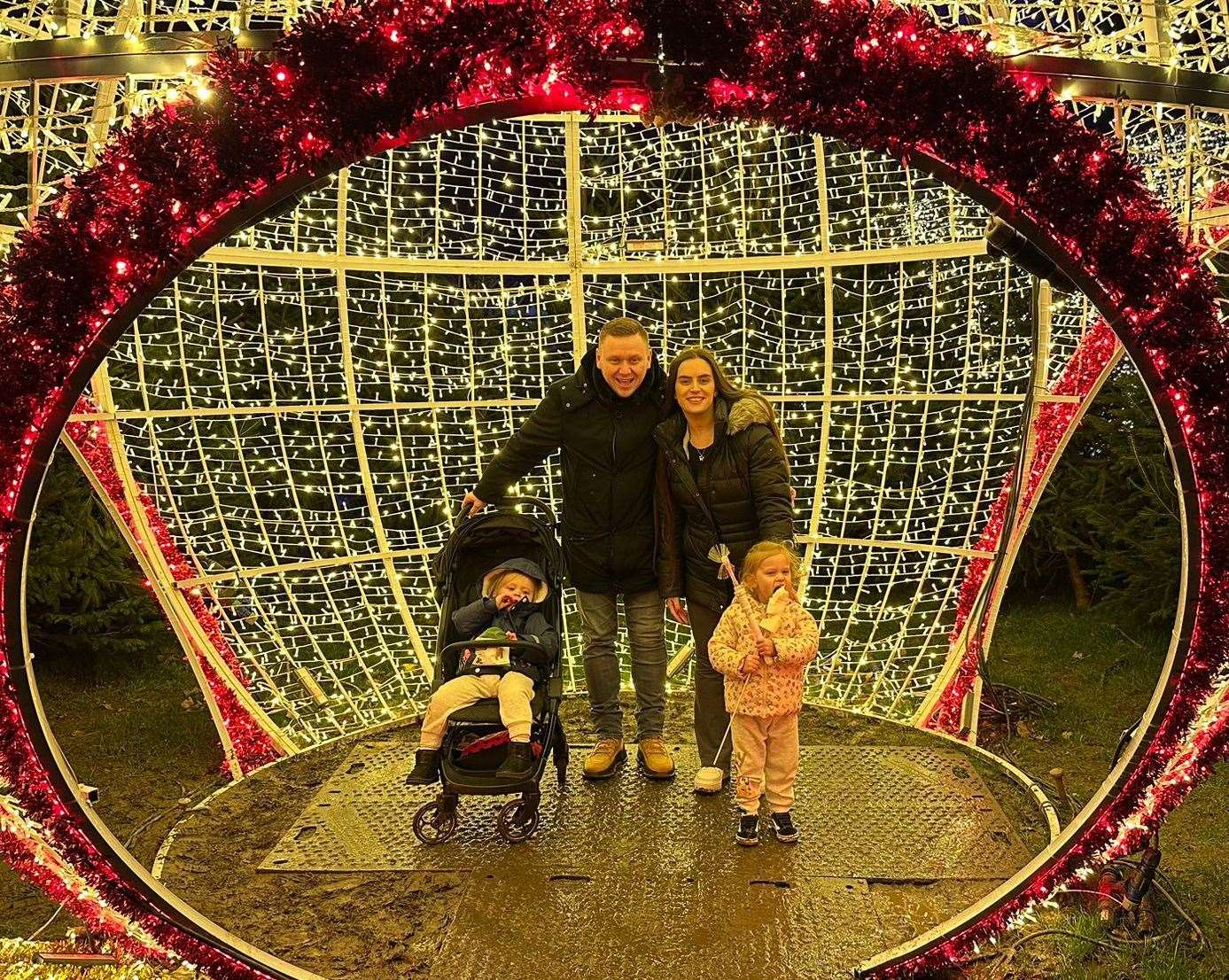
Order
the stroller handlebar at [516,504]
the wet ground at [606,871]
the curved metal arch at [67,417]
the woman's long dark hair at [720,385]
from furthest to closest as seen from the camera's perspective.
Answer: the stroller handlebar at [516,504]
the woman's long dark hair at [720,385]
the wet ground at [606,871]
the curved metal arch at [67,417]

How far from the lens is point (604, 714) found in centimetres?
476

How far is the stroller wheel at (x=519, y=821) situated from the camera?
13.7 ft

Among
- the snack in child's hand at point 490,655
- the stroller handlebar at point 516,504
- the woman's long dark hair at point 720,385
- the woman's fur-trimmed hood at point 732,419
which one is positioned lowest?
the snack in child's hand at point 490,655

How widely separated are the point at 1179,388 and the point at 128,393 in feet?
20.9

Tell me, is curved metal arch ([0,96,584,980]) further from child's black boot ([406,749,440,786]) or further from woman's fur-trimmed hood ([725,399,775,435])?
woman's fur-trimmed hood ([725,399,775,435])

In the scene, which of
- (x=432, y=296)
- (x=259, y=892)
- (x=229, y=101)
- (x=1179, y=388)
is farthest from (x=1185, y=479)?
(x=432, y=296)

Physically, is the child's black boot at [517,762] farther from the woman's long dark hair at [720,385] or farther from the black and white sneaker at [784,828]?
the woman's long dark hair at [720,385]

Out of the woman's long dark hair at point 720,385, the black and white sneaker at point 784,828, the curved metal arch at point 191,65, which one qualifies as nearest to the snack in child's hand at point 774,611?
the woman's long dark hair at point 720,385

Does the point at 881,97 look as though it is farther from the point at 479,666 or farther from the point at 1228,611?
the point at 479,666

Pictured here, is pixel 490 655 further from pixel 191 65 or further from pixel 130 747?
pixel 130 747

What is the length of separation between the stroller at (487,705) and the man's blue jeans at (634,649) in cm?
17

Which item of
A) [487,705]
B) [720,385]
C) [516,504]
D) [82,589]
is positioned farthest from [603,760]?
[82,589]

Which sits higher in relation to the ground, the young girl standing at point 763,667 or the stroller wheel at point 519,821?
the young girl standing at point 763,667

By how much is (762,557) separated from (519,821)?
1295 mm
